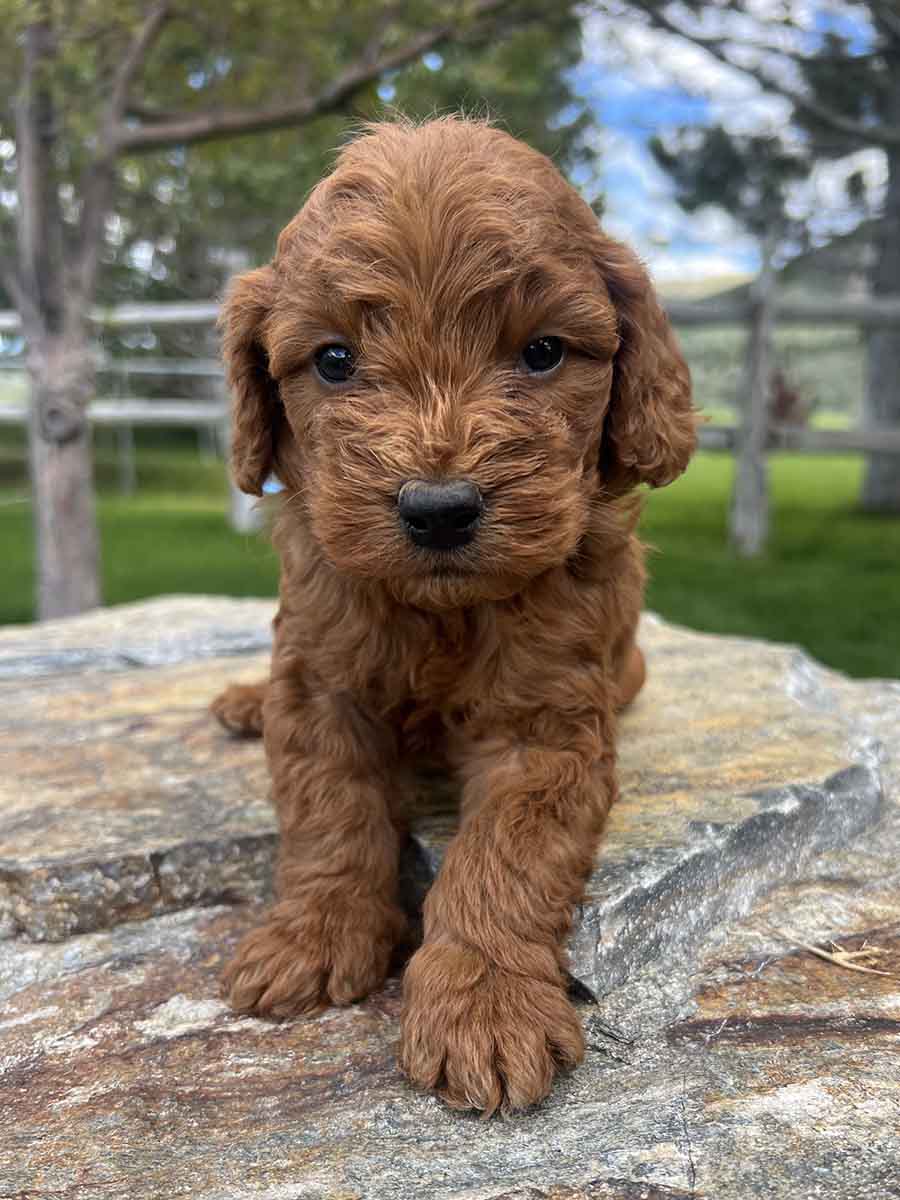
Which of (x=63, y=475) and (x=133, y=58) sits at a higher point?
(x=133, y=58)

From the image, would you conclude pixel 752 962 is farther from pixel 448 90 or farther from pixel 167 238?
pixel 167 238

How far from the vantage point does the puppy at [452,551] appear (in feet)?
6.78

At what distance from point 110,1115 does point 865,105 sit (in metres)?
12.1

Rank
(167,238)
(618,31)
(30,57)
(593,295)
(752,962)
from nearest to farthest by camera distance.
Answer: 1. (593,295)
2. (752,962)
3. (30,57)
4. (618,31)
5. (167,238)

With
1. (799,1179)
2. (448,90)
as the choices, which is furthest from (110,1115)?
(448,90)

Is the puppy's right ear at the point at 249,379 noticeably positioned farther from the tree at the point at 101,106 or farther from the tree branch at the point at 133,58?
the tree branch at the point at 133,58

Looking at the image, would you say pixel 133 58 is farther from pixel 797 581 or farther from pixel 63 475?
pixel 797 581

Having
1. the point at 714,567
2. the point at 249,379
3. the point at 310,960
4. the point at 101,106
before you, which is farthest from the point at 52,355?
the point at 714,567

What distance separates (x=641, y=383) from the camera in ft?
8.13

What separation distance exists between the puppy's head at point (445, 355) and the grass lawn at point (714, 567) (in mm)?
782

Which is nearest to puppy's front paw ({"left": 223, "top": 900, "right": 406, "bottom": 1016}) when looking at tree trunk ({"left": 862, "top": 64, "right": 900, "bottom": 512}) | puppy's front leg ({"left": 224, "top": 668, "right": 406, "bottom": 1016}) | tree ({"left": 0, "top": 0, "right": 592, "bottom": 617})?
puppy's front leg ({"left": 224, "top": 668, "right": 406, "bottom": 1016})

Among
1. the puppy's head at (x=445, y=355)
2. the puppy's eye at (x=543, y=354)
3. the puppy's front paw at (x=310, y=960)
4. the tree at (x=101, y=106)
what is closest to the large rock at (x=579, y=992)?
the puppy's front paw at (x=310, y=960)

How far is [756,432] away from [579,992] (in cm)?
916

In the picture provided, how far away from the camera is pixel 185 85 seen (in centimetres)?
701
